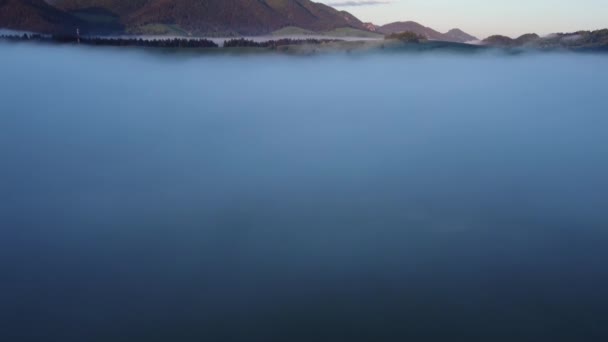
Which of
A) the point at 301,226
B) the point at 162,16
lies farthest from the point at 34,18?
the point at 301,226

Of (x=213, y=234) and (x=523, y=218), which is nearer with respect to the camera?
(x=213, y=234)

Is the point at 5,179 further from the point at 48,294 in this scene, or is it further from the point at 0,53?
the point at 0,53

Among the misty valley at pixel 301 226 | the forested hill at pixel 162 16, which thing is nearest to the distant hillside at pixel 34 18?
the forested hill at pixel 162 16

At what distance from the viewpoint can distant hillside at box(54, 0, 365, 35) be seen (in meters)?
122

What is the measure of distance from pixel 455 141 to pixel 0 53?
3830 inches

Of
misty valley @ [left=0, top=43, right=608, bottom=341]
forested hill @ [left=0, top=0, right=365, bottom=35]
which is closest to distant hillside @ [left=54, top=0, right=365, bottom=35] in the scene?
forested hill @ [left=0, top=0, right=365, bottom=35]

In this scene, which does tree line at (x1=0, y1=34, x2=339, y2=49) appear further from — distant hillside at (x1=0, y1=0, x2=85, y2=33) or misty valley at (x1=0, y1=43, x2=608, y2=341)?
misty valley at (x1=0, y1=43, x2=608, y2=341)

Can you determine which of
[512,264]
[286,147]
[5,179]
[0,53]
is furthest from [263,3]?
[512,264]

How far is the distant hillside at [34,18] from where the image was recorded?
110 metres

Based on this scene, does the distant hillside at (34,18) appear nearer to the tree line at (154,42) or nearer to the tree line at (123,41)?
the tree line at (123,41)

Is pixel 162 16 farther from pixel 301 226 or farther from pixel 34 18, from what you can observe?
pixel 301 226

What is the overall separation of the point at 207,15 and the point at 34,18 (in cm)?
4445

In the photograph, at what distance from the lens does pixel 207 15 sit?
128 meters

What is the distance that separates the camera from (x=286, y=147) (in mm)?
36688
